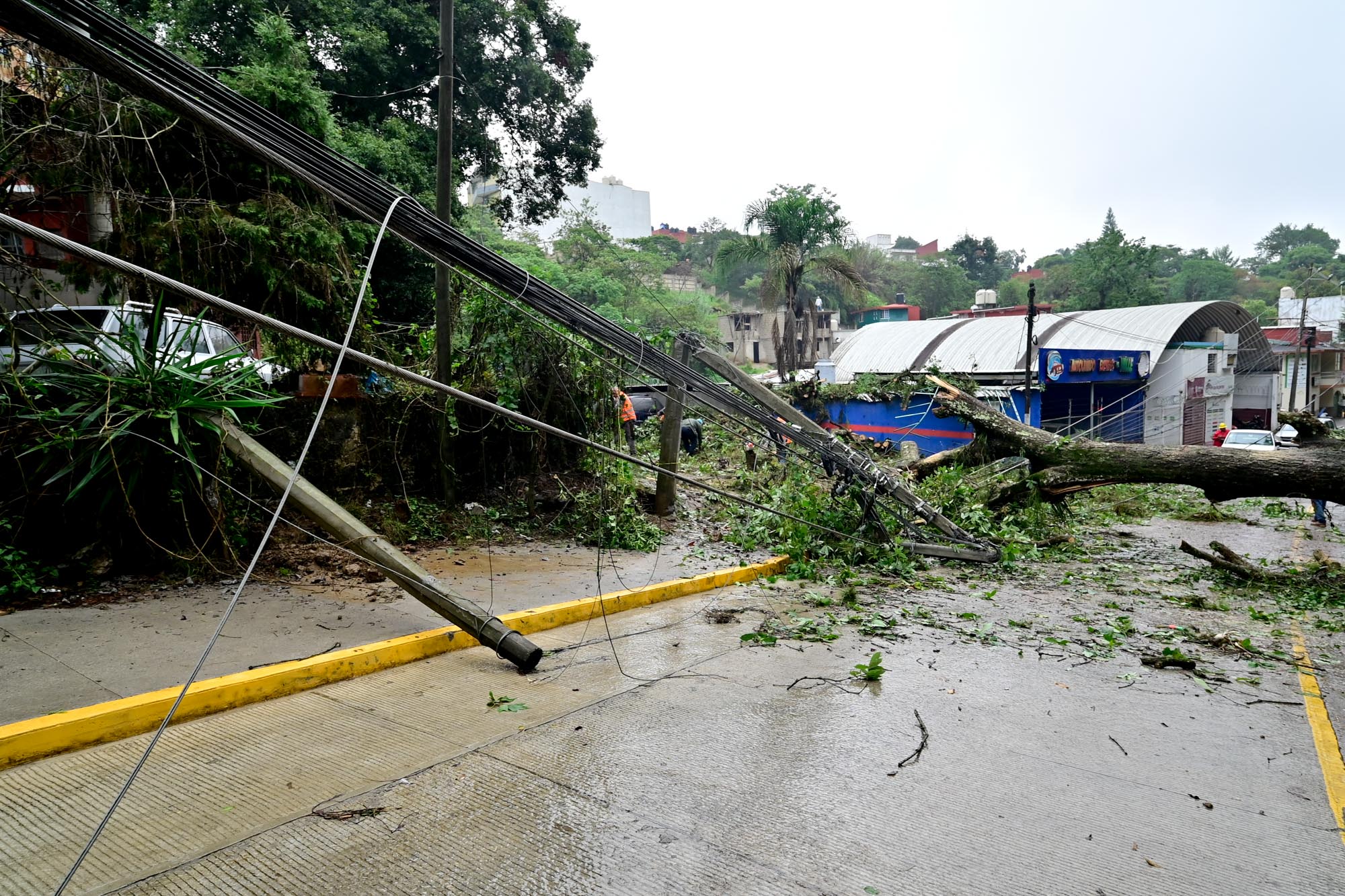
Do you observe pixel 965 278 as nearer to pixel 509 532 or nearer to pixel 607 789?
pixel 509 532

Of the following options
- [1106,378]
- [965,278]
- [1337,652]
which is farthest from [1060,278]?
[1337,652]

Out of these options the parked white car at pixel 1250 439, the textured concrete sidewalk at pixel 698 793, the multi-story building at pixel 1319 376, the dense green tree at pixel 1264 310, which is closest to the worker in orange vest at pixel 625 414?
the textured concrete sidewalk at pixel 698 793

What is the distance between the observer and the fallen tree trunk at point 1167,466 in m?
9.45

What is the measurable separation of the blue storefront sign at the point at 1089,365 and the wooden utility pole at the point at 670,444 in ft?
60.9

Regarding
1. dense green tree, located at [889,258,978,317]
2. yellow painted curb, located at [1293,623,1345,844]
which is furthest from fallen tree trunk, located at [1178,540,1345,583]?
dense green tree, located at [889,258,978,317]

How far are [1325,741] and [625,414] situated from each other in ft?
28.8

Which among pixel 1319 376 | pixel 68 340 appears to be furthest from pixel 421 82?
pixel 1319 376

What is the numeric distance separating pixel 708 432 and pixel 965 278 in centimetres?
5783

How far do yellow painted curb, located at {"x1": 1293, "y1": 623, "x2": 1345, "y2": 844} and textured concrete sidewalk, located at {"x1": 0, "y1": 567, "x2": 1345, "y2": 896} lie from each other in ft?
0.23

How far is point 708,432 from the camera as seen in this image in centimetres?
1862

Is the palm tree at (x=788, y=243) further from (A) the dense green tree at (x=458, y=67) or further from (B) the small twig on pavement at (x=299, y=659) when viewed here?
(B) the small twig on pavement at (x=299, y=659)

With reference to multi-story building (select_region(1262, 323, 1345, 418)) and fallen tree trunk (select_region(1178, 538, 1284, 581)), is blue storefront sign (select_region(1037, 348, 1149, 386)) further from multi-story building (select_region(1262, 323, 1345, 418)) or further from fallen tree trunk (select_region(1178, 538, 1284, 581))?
multi-story building (select_region(1262, 323, 1345, 418))

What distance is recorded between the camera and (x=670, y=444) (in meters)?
10.6

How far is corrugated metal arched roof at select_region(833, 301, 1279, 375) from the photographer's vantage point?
3119cm
